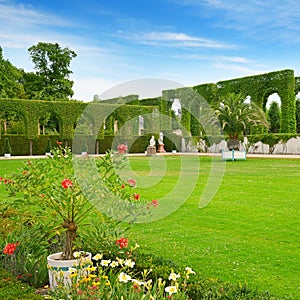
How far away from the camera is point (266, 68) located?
29375 mm

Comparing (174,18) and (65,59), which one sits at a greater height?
(65,59)

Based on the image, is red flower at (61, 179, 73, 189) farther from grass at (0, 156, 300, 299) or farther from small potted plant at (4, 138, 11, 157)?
small potted plant at (4, 138, 11, 157)

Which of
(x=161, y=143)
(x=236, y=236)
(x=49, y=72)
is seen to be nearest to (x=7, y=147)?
(x=161, y=143)

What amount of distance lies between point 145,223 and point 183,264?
226 cm

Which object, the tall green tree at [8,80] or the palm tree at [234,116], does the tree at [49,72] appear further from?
the palm tree at [234,116]

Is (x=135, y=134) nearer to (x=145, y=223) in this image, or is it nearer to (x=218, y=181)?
(x=218, y=181)

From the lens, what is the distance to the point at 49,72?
127 ft

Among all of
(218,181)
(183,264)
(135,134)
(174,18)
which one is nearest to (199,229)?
(183,264)

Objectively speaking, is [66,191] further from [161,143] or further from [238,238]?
[161,143]

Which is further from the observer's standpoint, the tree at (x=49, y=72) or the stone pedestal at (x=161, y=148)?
the tree at (x=49, y=72)

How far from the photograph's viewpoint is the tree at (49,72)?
3834 centimetres

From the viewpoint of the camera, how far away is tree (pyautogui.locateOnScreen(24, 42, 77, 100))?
3834cm

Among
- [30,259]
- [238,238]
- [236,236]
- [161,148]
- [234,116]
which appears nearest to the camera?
[30,259]

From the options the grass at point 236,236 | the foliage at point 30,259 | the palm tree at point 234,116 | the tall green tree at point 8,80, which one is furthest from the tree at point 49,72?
the foliage at point 30,259
